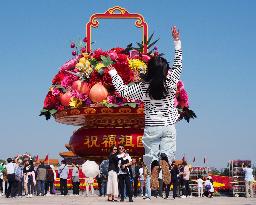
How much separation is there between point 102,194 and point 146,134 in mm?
15954

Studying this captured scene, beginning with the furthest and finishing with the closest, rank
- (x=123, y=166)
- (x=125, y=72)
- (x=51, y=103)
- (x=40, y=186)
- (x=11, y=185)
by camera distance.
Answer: (x=40, y=186)
(x=11, y=185)
(x=51, y=103)
(x=125, y=72)
(x=123, y=166)

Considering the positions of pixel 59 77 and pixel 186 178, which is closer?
pixel 59 77

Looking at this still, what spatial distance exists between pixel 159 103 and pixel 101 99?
7939mm

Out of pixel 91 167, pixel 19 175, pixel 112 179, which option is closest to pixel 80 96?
pixel 112 179

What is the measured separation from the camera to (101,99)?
17891 millimetres

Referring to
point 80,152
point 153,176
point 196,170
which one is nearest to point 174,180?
point 80,152

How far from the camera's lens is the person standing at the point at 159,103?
995 centimetres

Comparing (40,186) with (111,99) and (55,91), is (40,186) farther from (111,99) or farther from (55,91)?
(111,99)

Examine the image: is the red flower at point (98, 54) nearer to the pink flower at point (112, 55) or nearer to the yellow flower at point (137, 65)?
the pink flower at point (112, 55)

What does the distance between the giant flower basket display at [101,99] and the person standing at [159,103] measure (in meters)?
7.53

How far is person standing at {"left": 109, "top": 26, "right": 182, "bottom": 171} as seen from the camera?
9.95 m

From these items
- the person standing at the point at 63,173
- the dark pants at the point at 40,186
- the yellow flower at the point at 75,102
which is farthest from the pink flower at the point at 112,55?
the dark pants at the point at 40,186

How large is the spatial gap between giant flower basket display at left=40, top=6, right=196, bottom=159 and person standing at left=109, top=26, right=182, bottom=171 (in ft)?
24.7

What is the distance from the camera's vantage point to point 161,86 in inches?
390
